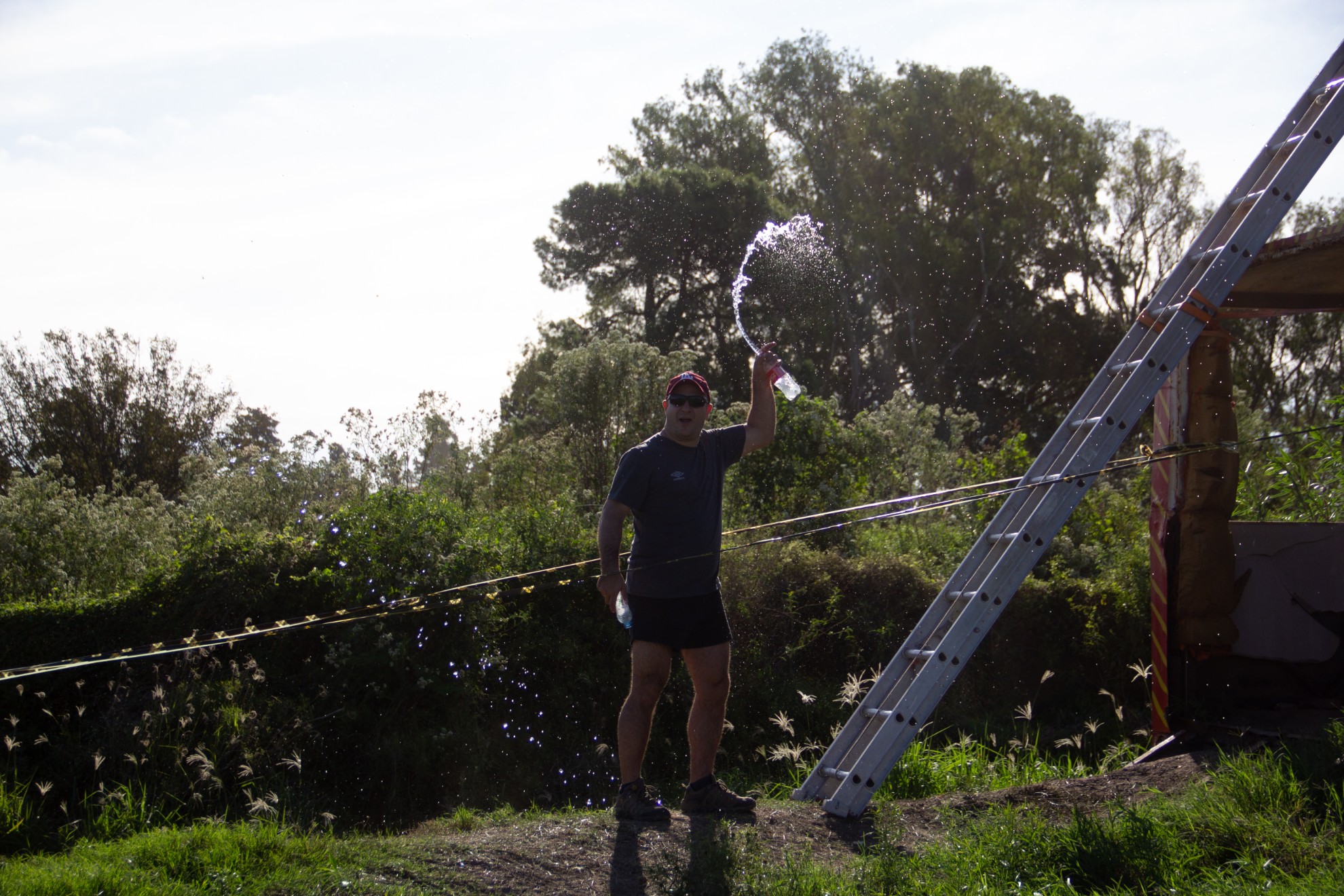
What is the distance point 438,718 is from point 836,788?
3042mm

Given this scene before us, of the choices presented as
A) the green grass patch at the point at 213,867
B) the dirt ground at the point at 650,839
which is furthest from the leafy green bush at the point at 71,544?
the dirt ground at the point at 650,839

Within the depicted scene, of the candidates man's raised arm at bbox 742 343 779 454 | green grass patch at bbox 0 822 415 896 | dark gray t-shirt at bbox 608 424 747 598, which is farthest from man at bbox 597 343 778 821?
green grass patch at bbox 0 822 415 896

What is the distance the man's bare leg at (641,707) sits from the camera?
451cm

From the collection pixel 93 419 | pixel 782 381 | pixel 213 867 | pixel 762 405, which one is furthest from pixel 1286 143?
pixel 93 419

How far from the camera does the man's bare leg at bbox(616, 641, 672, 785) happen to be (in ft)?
14.8

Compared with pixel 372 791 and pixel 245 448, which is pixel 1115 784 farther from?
pixel 245 448

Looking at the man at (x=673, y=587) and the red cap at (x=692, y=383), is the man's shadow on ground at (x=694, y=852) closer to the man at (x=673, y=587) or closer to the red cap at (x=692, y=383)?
the man at (x=673, y=587)

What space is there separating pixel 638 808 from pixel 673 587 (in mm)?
965

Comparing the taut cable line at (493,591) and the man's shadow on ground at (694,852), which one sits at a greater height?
the taut cable line at (493,591)

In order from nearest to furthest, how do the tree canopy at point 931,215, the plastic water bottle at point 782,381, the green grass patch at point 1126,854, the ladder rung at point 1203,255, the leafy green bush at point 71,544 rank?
the green grass patch at point 1126,854 → the plastic water bottle at point 782,381 → the ladder rung at point 1203,255 → the leafy green bush at point 71,544 → the tree canopy at point 931,215

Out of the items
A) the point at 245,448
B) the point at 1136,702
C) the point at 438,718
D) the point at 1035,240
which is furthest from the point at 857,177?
the point at 438,718

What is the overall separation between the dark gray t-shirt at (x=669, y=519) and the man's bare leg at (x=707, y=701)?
0.28 metres

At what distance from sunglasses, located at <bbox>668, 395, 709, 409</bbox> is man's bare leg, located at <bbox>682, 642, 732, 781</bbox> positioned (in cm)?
110

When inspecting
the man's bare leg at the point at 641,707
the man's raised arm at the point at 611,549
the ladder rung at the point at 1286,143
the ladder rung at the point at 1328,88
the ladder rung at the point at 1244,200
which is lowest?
the man's bare leg at the point at 641,707
